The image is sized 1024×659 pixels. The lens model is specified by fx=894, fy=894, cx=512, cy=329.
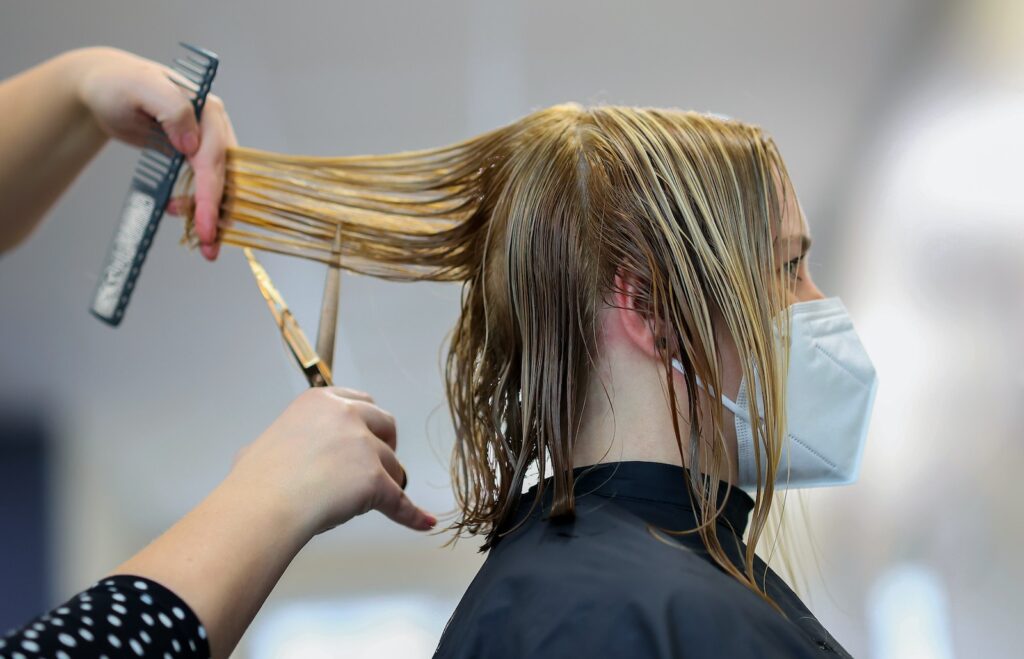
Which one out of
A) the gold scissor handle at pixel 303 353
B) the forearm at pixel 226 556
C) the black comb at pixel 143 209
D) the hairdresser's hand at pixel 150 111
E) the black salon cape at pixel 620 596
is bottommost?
the black salon cape at pixel 620 596

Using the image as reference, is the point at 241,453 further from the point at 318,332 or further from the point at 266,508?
Result: the point at 318,332

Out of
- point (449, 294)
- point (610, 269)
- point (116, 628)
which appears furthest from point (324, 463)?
point (449, 294)

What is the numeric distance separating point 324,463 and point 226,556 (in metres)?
0.15

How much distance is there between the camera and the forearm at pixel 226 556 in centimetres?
73

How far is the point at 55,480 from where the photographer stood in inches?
89.9

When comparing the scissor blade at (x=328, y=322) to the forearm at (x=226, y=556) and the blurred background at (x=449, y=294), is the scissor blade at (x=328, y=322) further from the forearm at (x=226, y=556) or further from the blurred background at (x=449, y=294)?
the blurred background at (x=449, y=294)

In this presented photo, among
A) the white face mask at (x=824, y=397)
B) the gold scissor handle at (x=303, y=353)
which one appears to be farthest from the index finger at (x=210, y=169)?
the white face mask at (x=824, y=397)

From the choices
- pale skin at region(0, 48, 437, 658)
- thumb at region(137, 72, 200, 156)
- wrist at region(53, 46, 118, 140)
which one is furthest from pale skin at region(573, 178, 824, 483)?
wrist at region(53, 46, 118, 140)

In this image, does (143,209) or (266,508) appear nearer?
(266,508)

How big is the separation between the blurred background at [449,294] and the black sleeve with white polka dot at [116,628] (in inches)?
55.4

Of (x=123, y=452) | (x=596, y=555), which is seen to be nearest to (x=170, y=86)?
(x=596, y=555)

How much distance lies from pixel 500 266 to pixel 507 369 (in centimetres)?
13

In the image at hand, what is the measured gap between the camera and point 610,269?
102 cm

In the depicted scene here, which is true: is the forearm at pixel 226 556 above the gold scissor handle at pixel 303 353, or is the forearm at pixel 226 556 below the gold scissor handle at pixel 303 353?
below
